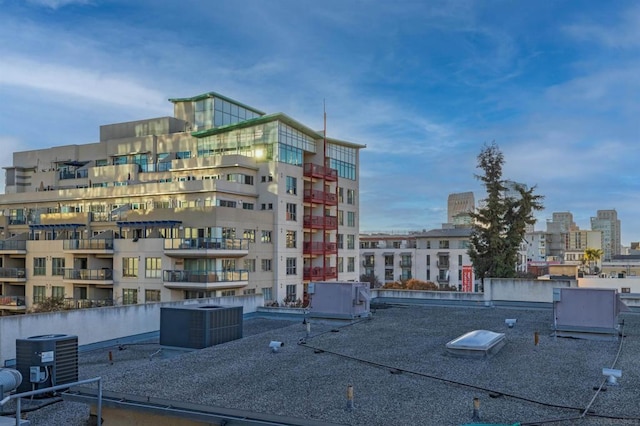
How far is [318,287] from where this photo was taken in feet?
71.3

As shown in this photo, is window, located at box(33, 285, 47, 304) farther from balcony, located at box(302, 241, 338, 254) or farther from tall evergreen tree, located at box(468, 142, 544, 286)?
tall evergreen tree, located at box(468, 142, 544, 286)

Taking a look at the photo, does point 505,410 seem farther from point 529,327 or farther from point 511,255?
point 511,255

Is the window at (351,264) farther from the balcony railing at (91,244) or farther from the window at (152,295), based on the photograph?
the balcony railing at (91,244)

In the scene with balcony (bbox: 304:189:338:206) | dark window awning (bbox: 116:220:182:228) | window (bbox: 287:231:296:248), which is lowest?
window (bbox: 287:231:296:248)

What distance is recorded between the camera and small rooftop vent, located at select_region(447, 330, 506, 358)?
45.7 ft

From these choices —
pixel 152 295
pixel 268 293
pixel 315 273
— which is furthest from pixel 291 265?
pixel 152 295

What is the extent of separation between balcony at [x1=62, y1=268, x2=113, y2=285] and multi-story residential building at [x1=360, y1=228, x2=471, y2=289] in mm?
58130

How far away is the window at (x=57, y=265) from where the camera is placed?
51.4 meters

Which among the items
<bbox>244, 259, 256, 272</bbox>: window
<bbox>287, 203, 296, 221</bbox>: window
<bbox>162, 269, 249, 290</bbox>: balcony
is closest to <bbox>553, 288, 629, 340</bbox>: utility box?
<bbox>162, 269, 249, 290</bbox>: balcony

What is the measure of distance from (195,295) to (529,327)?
30635mm

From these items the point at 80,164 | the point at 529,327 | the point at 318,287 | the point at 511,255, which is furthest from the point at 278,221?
the point at 529,327

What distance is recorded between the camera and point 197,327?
17625 millimetres

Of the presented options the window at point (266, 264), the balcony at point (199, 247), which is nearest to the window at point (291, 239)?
the window at point (266, 264)

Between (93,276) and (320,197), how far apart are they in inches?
881
